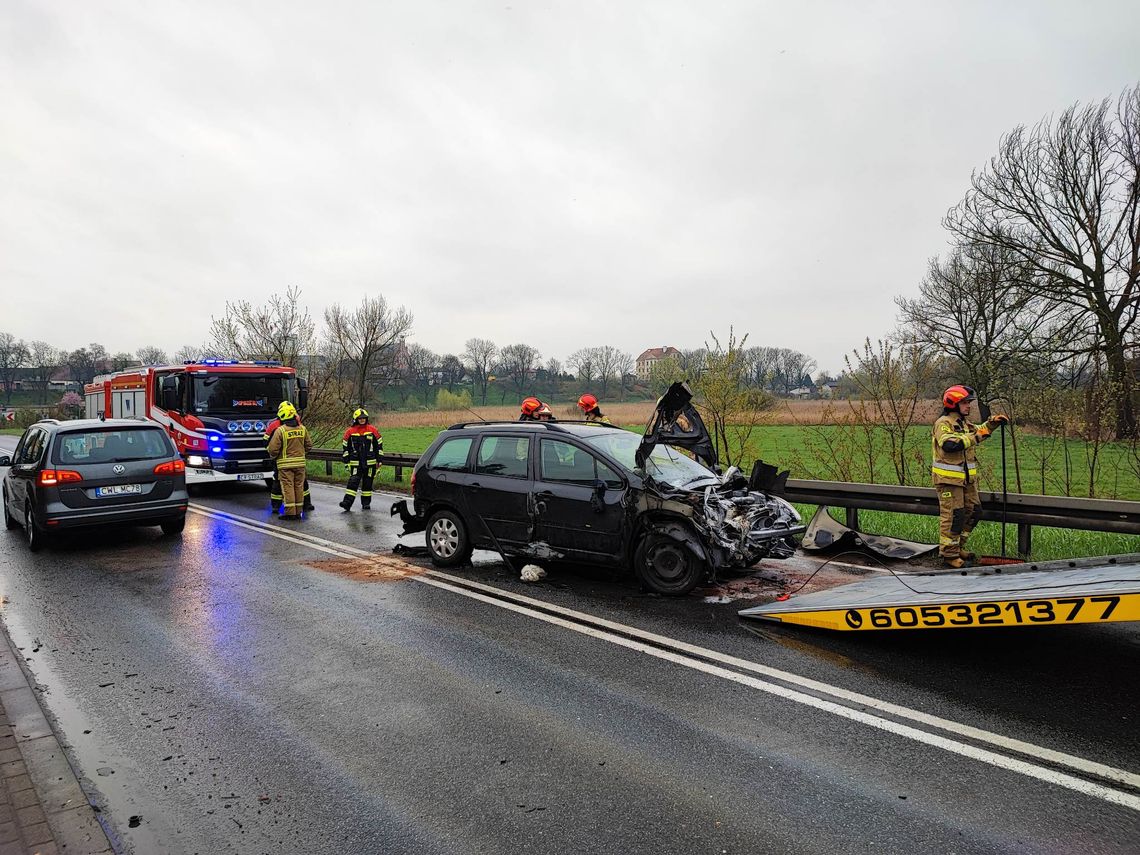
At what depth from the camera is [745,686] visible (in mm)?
4453

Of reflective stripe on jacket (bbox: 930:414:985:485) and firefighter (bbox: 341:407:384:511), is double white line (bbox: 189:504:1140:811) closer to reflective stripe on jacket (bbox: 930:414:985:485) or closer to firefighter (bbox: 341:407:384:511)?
reflective stripe on jacket (bbox: 930:414:985:485)

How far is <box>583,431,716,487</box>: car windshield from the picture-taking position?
695 centimetres

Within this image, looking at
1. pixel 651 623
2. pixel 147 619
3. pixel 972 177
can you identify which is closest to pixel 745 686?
pixel 651 623

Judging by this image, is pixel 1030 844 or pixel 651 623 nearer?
pixel 1030 844

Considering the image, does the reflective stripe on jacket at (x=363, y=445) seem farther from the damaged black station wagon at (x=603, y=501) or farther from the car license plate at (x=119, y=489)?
the damaged black station wagon at (x=603, y=501)

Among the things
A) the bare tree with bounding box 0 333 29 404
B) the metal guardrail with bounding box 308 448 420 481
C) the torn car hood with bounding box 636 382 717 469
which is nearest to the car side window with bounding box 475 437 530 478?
the torn car hood with bounding box 636 382 717 469

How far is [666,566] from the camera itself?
6.52 m

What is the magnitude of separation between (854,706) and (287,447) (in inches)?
371

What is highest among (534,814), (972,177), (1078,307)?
(972,177)

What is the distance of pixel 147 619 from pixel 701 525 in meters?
4.85

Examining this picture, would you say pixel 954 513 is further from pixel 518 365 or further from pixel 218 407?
pixel 518 365

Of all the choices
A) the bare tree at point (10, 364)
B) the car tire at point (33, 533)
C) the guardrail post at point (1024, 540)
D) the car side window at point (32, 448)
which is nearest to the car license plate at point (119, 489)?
the car tire at point (33, 533)

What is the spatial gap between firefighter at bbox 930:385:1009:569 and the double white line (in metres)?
3.64

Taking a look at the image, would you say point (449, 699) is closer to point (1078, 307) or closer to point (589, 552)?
point (589, 552)
